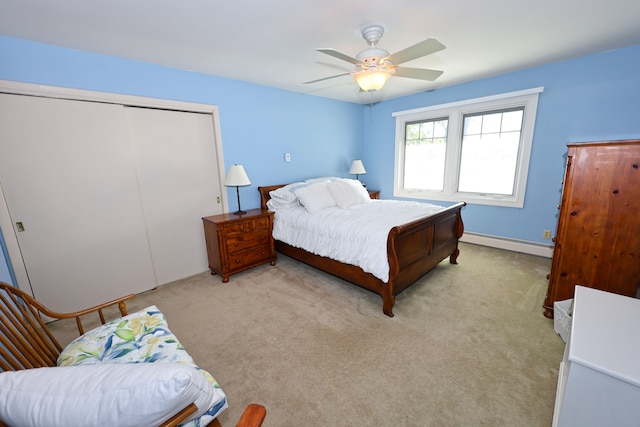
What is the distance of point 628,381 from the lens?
1.00 m

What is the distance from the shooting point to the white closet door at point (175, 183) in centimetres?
275

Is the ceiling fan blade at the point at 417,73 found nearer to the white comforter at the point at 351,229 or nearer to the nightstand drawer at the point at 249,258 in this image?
the white comforter at the point at 351,229

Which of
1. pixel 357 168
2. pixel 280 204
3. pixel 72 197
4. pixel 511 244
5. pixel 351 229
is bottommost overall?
pixel 511 244

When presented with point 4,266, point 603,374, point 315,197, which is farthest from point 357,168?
point 4,266

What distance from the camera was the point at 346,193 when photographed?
348 centimetres

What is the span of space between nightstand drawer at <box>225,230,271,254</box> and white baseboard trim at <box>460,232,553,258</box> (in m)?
3.16

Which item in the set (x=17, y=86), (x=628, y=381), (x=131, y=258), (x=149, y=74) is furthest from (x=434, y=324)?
(x=17, y=86)

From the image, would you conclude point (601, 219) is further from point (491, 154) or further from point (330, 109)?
point (330, 109)

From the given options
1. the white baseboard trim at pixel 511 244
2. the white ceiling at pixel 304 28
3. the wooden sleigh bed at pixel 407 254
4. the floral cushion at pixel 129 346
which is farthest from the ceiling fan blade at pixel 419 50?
the white baseboard trim at pixel 511 244

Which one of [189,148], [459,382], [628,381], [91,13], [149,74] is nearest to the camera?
[628,381]

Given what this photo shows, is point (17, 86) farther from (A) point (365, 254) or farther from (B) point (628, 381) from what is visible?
(B) point (628, 381)

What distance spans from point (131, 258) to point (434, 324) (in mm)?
3095

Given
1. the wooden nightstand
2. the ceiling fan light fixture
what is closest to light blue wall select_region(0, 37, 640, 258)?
the wooden nightstand

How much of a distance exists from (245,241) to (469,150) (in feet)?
11.7
